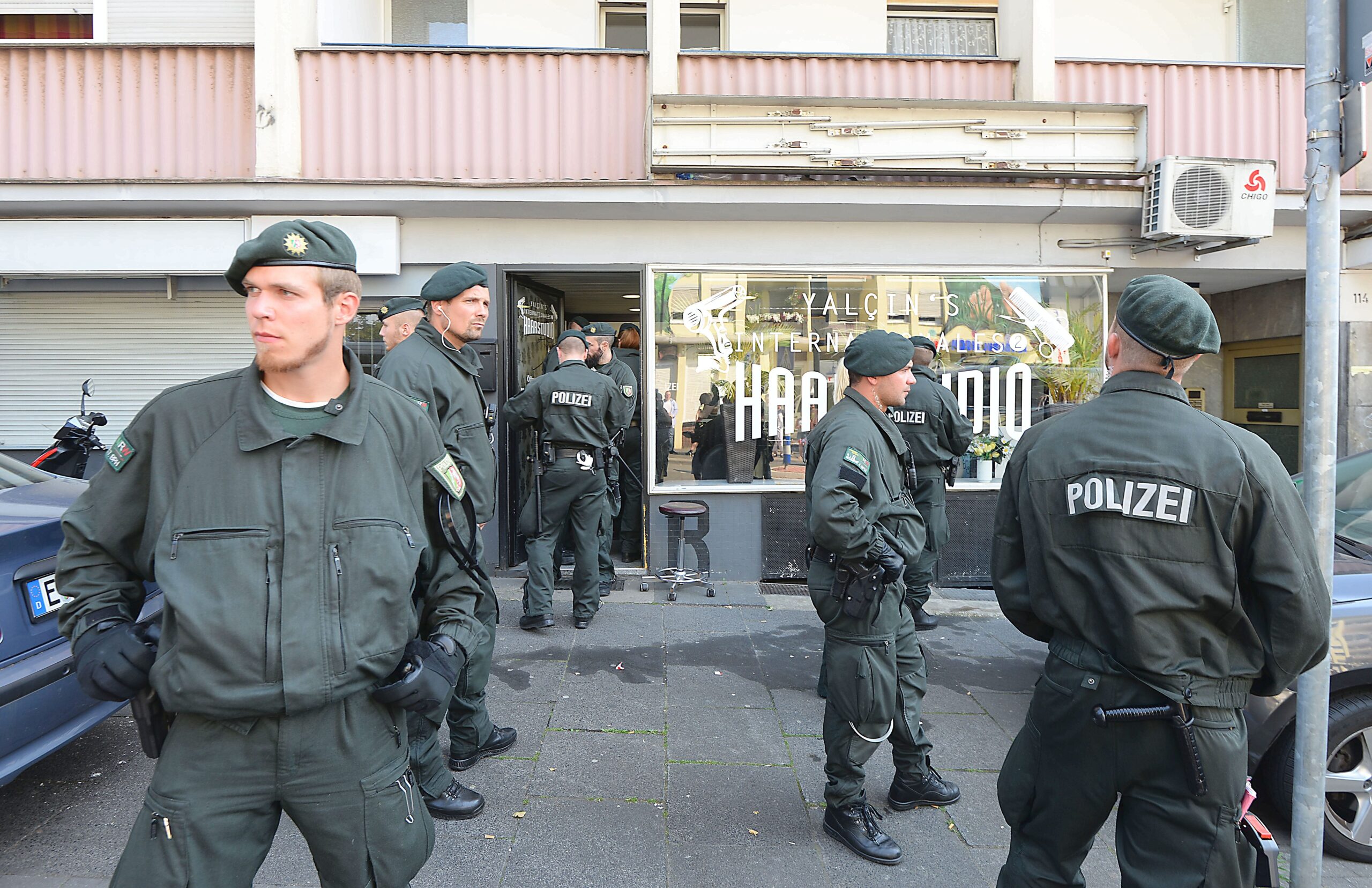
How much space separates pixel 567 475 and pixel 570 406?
49cm

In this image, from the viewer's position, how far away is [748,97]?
21.0 ft

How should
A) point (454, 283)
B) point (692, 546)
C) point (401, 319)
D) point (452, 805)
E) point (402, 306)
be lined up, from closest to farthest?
point (452, 805)
point (454, 283)
point (401, 319)
point (402, 306)
point (692, 546)

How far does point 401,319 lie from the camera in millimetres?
4605

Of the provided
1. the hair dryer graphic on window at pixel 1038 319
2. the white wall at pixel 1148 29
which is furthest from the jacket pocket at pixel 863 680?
the white wall at pixel 1148 29

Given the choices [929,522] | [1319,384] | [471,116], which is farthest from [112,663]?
[471,116]

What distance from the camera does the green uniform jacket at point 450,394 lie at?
3598 mm

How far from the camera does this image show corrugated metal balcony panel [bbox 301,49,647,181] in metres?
6.58

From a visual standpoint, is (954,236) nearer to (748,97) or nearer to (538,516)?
(748,97)

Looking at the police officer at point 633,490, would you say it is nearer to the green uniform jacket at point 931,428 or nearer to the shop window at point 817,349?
the shop window at point 817,349

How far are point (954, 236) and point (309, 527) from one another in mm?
6586

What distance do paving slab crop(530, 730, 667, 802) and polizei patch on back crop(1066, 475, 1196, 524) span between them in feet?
7.49

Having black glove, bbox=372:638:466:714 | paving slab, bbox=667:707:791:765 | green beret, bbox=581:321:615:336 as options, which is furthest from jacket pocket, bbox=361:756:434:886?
green beret, bbox=581:321:615:336

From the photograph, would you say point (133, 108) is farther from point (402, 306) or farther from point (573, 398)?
point (573, 398)

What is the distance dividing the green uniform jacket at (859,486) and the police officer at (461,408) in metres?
1.43
